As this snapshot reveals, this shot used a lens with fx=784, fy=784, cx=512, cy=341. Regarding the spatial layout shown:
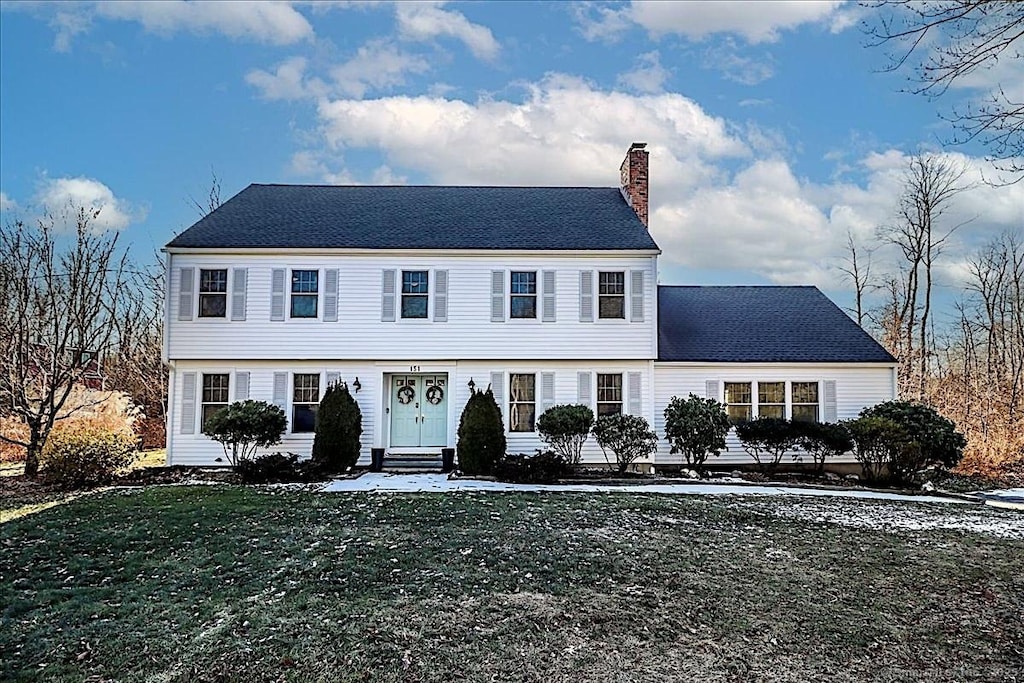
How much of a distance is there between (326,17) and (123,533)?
10.9 m

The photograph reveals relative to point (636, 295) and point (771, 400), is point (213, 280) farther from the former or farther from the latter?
point (771, 400)

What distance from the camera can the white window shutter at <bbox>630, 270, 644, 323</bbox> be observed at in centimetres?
1853

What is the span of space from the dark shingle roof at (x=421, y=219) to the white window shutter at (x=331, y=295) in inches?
26.1

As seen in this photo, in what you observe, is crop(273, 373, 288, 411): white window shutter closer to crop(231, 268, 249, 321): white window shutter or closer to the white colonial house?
the white colonial house

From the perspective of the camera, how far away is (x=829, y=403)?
19.3 meters

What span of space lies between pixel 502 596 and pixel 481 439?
831cm

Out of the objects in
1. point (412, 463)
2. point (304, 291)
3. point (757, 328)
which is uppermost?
point (304, 291)

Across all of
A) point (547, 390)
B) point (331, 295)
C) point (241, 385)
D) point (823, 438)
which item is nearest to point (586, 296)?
point (547, 390)

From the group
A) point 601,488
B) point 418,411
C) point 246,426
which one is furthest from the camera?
point 418,411

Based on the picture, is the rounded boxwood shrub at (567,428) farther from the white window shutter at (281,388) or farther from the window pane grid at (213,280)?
the window pane grid at (213,280)

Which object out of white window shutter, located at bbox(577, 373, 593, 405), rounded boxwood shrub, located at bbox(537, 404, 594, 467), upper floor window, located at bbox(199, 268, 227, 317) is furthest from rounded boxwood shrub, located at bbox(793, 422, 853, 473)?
upper floor window, located at bbox(199, 268, 227, 317)

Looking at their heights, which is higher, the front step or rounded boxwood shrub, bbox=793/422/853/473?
rounded boxwood shrub, bbox=793/422/853/473

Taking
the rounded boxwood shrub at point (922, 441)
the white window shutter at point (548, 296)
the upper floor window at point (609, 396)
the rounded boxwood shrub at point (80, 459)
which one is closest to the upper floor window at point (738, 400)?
the upper floor window at point (609, 396)

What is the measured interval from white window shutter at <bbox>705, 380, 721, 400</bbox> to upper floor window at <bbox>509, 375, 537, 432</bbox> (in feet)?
14.1
